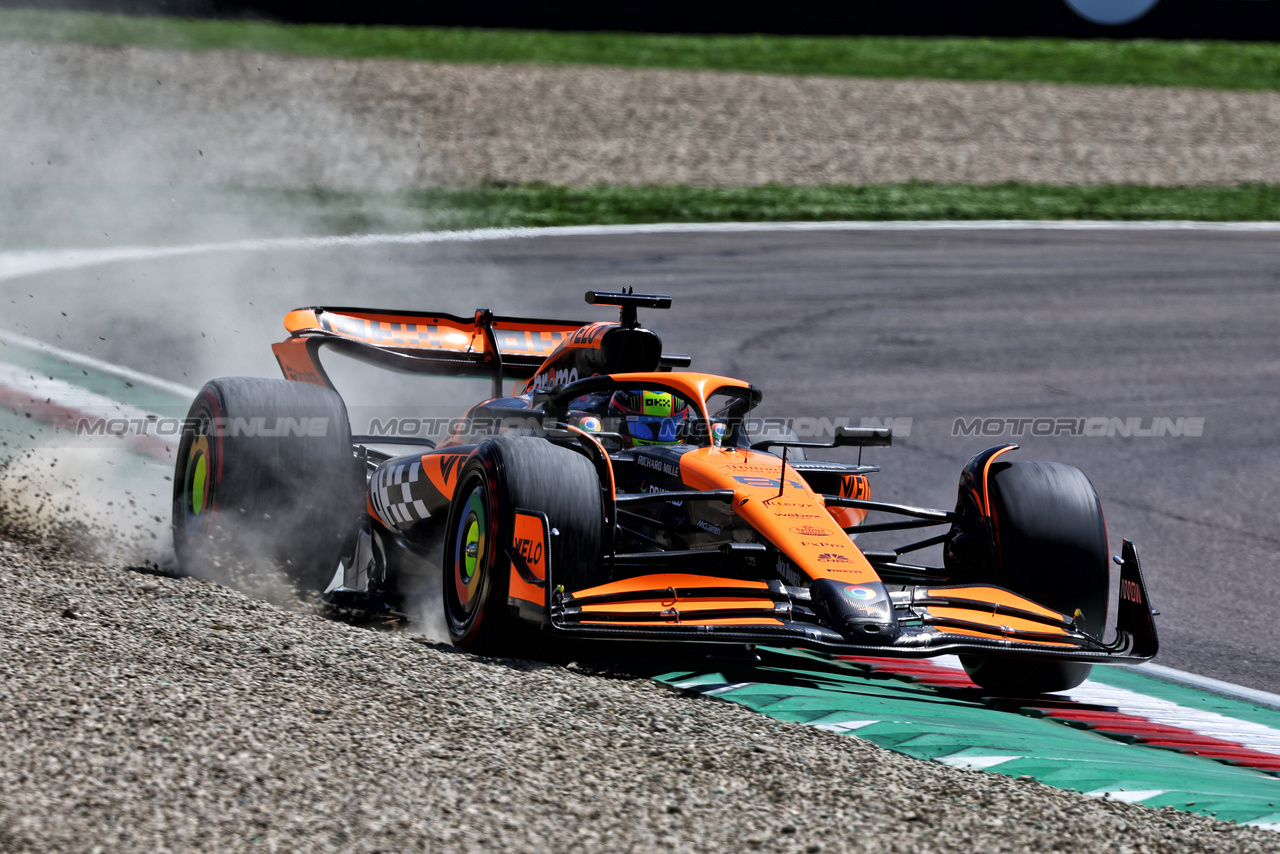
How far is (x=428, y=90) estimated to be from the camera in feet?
69.7

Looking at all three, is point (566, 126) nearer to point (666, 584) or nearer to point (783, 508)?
point (783, 508)

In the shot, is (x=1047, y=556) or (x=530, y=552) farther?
(x=1047, y=556)

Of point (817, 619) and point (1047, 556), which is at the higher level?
point (1047, 556)

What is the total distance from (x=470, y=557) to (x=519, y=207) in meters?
11.7

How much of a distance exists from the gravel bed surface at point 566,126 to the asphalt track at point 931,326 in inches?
128

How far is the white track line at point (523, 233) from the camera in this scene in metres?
14.2

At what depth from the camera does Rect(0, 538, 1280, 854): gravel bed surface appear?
3.35 meters

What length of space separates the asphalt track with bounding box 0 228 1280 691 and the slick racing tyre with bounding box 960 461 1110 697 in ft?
5.91

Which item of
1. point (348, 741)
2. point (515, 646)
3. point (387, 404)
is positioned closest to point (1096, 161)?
point (387, 404)

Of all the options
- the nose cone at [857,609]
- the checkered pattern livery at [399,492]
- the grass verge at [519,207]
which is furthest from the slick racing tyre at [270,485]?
the grass verge at [519,207]

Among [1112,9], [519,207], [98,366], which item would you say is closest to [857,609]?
[98,366]

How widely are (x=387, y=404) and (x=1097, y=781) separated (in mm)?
7916

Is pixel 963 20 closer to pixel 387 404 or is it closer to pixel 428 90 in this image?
pixel 428 90

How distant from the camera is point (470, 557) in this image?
5.63 metres
